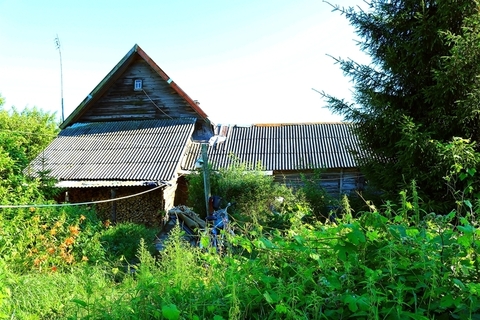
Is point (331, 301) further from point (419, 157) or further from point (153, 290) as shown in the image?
point (419, 157)

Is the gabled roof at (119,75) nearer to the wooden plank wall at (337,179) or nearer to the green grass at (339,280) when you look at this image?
the wooden plank wall at (337,179)

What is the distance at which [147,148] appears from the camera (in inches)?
502

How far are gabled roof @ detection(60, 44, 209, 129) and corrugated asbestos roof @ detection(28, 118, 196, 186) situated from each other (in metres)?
0.56

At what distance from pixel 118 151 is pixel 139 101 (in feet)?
8.92

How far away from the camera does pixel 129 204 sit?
11734 millimetres

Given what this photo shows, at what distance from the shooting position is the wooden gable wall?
46.6ft

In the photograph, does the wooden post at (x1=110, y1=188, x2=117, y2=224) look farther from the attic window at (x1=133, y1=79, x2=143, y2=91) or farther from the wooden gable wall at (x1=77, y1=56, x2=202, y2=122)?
the attic window at (x1=133, y1=79, x2=143, y2=91)

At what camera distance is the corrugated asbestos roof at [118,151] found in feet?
37.9

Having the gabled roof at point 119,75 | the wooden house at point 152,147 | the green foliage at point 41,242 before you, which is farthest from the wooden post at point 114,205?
the gabled roof at point 119,75

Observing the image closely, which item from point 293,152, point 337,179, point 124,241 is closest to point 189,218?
point 124,241

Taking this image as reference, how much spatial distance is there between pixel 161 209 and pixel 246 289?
980cm

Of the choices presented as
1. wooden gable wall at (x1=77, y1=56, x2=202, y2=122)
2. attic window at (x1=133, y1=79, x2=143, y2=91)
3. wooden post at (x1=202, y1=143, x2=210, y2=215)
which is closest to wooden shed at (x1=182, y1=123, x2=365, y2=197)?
wooden gable wall at (x1=77, y1=56, x2=202, y2=122)

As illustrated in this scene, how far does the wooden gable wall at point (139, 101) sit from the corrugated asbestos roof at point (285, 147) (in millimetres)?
1820

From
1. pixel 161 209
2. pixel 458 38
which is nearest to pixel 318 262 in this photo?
pixel 458 38
